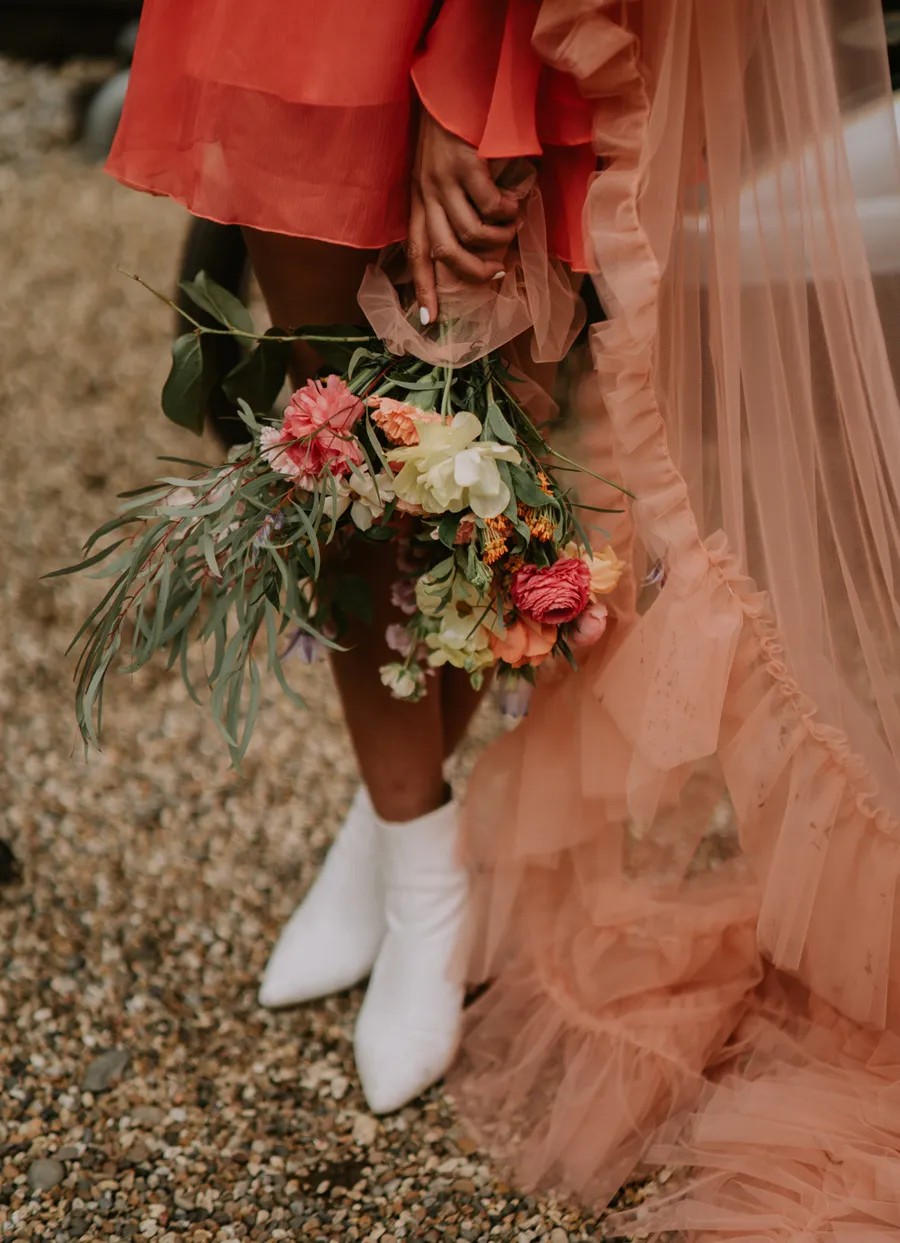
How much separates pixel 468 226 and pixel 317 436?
0.18m

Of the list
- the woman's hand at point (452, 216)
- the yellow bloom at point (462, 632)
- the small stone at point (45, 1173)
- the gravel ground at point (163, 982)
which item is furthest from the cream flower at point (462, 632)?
the small stone at point (45, 1173)

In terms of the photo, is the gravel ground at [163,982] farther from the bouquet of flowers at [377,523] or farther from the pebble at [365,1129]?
the bouquet of flowers at [377,523]

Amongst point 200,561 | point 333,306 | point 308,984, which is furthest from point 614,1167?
point 333,306

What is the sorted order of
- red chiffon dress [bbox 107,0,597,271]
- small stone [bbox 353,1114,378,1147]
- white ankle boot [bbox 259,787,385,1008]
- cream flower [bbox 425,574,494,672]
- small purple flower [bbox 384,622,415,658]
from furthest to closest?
white ankle boot [bbox 259,787,385,1008] < small stone [bbox 353,1114,378,1147] < small purple flower [bbox 384,622,415,658] < cream flower [bbox 425,574,494,672] < red chiffon dress [bbox 107,0,597,271]

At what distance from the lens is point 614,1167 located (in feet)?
3.51

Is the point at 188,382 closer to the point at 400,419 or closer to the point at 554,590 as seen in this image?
the point at 400,419

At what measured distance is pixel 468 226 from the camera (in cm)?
83

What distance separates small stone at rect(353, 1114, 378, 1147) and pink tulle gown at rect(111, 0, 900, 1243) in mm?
112

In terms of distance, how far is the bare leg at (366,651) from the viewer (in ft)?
3.06

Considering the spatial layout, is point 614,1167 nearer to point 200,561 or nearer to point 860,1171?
point 860,1171

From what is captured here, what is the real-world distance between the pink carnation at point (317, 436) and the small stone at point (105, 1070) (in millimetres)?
695

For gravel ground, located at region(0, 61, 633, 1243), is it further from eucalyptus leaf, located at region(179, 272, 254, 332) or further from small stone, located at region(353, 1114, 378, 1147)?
eucalyptus leaf, located at region(179, 272, 254, 332)

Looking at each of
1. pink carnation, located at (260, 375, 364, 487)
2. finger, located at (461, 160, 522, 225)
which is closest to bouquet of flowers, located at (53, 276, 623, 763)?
pink carnation, located at (260, 375, 364, 487)

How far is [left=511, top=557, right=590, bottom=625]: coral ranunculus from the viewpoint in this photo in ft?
2.90
